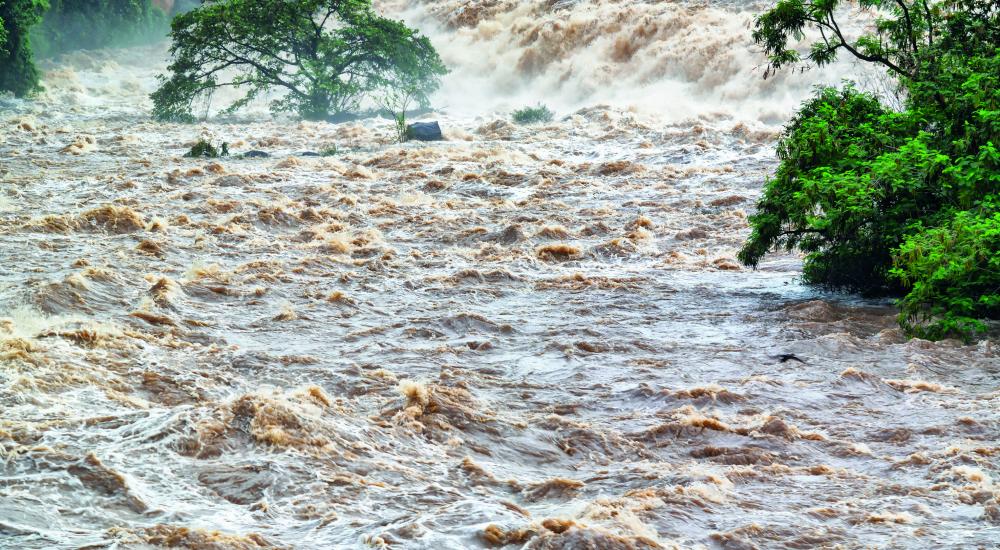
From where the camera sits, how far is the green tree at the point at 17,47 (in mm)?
30078

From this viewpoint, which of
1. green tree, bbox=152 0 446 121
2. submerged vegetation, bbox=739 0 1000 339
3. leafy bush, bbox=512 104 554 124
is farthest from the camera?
green tree, bbox=152 0 446 121

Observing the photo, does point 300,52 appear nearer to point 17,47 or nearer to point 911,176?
point 17,47

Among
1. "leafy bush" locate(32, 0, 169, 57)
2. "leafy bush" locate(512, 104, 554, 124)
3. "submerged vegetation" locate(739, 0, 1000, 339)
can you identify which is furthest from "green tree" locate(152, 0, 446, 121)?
"submerged vegetation" locate(739, 0, 1000, 339)

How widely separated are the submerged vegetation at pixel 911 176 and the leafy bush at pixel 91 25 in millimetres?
38889

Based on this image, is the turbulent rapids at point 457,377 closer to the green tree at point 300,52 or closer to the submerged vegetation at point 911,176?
the submerged vegetation at point 911,176

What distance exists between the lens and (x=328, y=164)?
2039 cm

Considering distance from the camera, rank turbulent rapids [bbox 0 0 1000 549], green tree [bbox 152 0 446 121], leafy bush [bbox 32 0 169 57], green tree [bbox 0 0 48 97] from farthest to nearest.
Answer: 1. leafy bush [bbox 32 0 169 57]
2. green tree [bbox 0 0 48 97]
3. green tree [bbox 152 0 446 121]
4. turbulent rapids [bbox 0 0 1000 549]

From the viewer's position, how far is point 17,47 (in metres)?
31.6

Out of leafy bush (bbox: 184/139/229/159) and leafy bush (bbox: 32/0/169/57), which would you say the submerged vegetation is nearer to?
leafy bush (bbox: 184/139/229/159)

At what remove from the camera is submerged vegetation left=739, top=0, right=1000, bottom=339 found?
28.1 ft

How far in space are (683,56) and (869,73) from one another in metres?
5.76

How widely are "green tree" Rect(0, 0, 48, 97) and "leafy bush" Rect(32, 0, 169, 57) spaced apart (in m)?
10.8

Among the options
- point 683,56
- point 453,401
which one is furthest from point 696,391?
point 683,56

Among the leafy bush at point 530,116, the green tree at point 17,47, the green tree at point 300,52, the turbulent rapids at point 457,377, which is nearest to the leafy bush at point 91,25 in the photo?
the green tree at point 17,47
